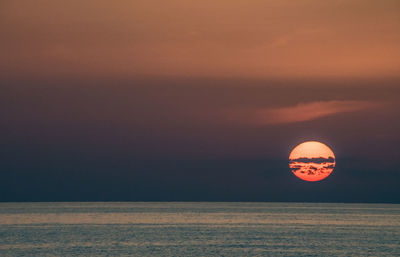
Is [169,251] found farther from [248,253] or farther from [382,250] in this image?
[382,250]

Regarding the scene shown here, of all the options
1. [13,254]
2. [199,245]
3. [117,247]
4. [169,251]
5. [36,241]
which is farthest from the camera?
[36,241]

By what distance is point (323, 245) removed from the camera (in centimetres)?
9238

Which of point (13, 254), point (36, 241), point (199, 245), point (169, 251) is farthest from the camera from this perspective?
point (36, 241)

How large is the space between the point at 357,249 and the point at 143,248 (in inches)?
1374

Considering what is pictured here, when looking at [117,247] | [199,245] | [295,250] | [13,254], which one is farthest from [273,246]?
[13,254]

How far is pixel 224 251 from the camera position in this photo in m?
80.9

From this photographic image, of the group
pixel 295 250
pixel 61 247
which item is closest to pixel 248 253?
pixel 295 250

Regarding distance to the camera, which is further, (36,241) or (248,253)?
(36,241)

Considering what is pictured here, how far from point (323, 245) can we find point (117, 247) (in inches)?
1419

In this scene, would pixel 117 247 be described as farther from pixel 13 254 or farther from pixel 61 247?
pixel 13 254

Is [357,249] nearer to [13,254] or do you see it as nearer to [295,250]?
[295,250]

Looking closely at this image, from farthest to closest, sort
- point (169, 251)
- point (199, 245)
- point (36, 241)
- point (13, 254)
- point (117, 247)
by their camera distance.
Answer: point (36, 241) → point (199, 245) → point (117, 247) → point (169, 251) → point (13, 254)

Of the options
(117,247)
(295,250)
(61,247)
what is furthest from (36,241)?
(295,250)

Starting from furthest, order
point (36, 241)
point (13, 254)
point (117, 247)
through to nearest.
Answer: point (36, 241), point (117, 247), point (13, 254)
